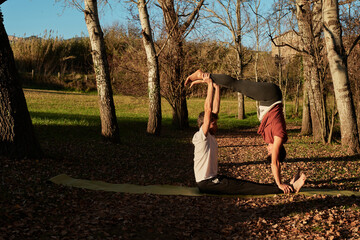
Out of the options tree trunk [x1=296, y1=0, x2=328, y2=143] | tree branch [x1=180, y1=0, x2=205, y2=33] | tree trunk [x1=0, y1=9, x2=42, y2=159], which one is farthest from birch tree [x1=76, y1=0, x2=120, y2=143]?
tree trunk [x1=296, y1=0, x2=328, y2=143]

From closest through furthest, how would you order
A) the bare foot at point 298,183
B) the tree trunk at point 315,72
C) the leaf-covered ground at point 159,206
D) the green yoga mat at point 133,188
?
the leaf-covered ground at point 159,206 → the bare foot at point 298,183 → the green yoga mat at point 133,188 → the tree trunk at point 315,72

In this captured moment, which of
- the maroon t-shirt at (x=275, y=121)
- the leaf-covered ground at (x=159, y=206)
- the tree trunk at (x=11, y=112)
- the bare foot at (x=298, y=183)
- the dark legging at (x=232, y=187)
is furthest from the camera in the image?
the tree trunk at (x=11, y=112)

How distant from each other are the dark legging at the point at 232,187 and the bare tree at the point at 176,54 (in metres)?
12.0

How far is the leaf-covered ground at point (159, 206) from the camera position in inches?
195

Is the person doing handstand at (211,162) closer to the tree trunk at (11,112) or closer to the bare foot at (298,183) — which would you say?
the bare foot at (298,183)

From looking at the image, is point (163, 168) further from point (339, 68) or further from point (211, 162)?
point (339, 68)

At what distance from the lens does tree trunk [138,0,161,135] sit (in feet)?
51.4

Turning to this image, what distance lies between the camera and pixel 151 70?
53.2ft

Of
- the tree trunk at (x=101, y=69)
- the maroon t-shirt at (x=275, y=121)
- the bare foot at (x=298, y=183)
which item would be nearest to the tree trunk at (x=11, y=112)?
the tree trunk at (x=101, y=69)

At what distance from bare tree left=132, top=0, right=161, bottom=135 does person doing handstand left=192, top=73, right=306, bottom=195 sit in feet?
32.8

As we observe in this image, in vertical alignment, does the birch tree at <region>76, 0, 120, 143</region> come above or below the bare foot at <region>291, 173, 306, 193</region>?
above

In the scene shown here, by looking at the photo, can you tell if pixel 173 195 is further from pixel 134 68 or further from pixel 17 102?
pixel 134 68

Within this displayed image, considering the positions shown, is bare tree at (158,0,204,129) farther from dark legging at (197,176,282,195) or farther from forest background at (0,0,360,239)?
dark legging at (197,176,282,195)

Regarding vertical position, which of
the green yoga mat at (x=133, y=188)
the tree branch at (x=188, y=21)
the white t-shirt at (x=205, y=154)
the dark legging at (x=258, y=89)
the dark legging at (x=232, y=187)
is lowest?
the green yoga mat at (x=133, y=188)
